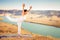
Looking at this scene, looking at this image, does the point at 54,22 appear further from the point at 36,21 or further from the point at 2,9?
the point at 2,9

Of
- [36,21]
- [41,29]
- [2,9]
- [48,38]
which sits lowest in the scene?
[48,38]

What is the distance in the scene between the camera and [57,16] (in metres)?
1.62

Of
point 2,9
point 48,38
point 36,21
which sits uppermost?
point 2,9

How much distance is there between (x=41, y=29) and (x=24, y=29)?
0.77 feet

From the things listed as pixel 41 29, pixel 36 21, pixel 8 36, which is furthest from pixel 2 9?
pixel 41 29

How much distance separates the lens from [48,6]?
164cm

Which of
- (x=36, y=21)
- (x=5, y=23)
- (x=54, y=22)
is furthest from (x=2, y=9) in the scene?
(x=54, y=22)

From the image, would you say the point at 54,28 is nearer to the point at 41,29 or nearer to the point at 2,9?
the point at 41,29

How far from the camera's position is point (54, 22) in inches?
63.9

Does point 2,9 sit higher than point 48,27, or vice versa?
point 2,9

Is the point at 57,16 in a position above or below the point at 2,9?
below

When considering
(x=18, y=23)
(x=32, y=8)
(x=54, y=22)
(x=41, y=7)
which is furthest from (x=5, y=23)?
(x=54, y=22)

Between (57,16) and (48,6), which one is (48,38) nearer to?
(57,16)

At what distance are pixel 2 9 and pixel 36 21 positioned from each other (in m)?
0.51
